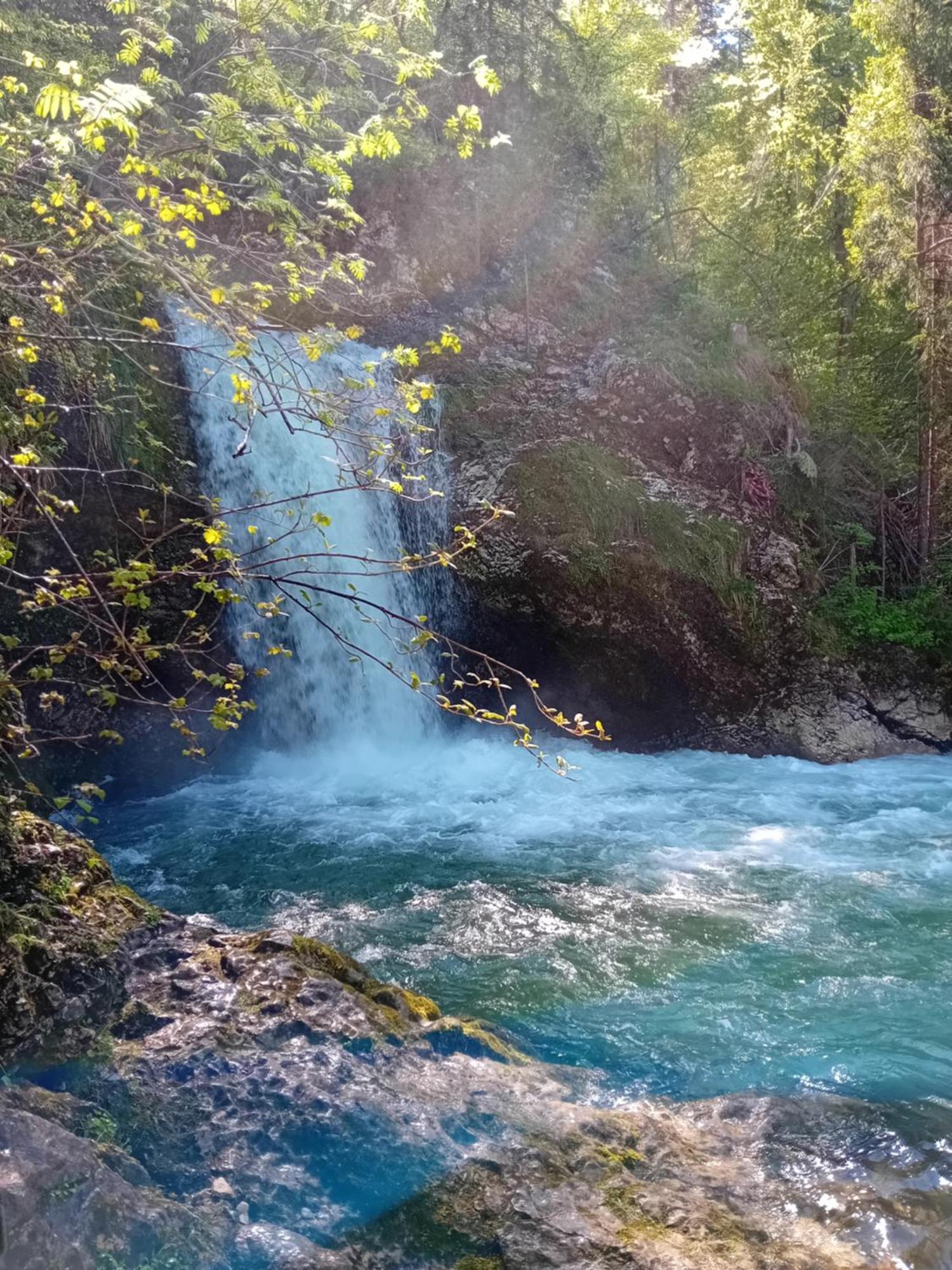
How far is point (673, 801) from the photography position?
8172 mm

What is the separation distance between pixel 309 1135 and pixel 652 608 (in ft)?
25.5

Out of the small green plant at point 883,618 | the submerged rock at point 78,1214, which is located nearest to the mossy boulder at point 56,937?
the submerged rock at point 78,1214

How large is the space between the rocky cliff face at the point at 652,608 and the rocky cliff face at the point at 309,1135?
21.0ft

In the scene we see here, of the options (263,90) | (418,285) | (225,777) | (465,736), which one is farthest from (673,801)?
(418,285)

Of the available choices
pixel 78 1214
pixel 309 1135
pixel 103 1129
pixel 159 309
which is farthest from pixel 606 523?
pixel 78 1214

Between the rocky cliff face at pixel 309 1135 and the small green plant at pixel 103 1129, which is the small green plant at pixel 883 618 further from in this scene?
the small green plant at pixel 103 1129

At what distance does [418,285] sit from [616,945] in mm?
10178

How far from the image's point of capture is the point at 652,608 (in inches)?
392

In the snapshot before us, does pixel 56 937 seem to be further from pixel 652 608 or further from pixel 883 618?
pixel 883 618

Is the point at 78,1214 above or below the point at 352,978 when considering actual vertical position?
above

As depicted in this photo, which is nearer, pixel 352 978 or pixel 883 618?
pixel 352 978

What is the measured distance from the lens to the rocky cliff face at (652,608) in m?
9.82

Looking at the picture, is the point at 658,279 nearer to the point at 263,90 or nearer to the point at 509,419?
the point at 509,419

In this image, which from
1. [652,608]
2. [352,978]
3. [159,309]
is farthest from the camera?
[652,608]
